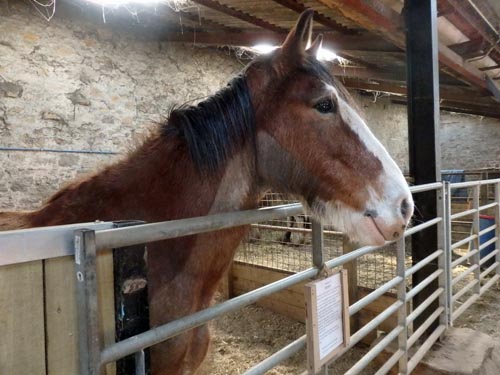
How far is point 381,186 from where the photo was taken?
106cm

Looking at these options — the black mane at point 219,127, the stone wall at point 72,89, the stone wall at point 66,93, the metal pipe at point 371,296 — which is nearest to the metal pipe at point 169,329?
the black mane at point 219,127

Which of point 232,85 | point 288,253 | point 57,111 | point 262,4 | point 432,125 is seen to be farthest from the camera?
point 288,253

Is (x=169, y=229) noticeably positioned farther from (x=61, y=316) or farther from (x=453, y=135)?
(x=453, y=135)

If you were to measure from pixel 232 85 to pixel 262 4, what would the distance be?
261cm

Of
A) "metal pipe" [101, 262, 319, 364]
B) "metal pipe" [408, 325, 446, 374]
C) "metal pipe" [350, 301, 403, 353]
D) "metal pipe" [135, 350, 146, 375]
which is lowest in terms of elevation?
"metal pipe" [408, 325, 446, 374]

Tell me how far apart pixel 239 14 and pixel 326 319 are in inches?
136

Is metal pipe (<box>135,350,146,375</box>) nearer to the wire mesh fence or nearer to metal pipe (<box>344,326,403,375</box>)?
metal pipe (<box>344,326,403,375</box>)

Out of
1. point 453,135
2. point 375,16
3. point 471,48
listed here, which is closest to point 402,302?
point 375,16

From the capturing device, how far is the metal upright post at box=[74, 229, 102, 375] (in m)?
0.54

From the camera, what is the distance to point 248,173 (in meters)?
1.18

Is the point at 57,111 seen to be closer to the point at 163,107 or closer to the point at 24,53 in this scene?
the point at 24,53

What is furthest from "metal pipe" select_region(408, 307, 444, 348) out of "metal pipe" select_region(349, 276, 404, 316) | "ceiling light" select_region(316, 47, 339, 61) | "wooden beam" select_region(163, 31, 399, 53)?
"ceiling light" select_region(316, 47, 339, 61)

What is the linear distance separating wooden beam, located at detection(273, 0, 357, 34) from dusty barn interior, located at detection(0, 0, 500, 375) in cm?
2

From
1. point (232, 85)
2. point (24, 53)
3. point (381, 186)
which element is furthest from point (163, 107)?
point (381, 186)
